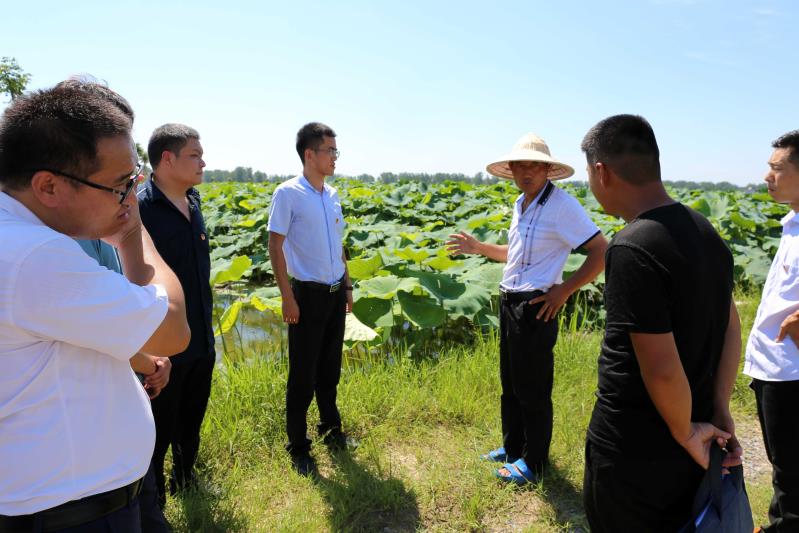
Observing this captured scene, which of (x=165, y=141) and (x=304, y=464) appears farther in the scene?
(x=304, y=464)

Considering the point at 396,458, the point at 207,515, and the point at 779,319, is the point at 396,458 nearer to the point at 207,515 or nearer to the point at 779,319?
the point at 207,515

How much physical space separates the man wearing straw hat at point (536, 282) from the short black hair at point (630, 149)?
117cm

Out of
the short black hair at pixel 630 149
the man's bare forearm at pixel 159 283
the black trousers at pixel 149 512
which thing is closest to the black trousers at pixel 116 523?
the black trousers at pixel 149 512

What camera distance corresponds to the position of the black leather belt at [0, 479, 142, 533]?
1157mm

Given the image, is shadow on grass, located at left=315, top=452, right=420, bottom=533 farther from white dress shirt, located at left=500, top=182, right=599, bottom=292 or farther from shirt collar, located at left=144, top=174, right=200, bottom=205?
shirt collar, located at left=144, top=174, right=200, bottom=205

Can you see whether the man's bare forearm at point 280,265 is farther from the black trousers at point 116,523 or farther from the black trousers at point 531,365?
the black trousers at point 116,523

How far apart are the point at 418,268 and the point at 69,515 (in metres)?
5.47

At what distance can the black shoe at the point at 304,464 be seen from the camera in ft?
10.4

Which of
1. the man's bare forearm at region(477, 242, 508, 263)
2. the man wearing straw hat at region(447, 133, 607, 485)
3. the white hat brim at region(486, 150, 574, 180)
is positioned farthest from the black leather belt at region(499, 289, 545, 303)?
the white hat brim at region(486, 150, 574, 180)

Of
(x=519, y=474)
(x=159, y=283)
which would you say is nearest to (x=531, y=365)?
(x=519, y=474)

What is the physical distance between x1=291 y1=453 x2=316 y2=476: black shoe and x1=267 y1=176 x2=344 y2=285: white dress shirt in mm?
1033

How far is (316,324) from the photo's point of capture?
331 cm

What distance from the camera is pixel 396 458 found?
11.0ft

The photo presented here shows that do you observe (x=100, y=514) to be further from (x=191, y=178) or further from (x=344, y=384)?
(x=344, y=384)
